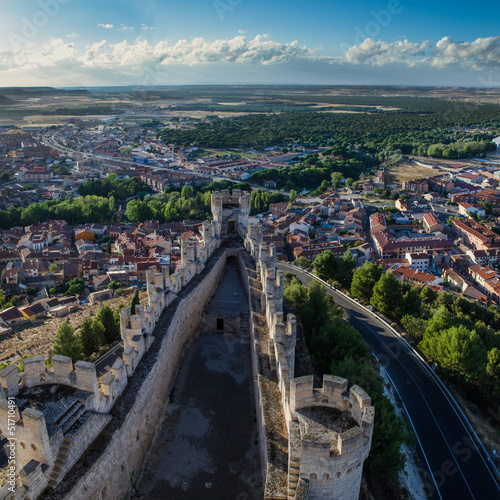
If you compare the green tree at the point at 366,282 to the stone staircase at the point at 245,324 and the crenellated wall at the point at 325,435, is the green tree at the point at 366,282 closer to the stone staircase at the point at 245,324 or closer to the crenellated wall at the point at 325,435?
the stone staircase at the point at 245,324

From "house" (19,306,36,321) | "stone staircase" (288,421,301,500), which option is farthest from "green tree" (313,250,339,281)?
"stone staircase" (288,421,301,500)

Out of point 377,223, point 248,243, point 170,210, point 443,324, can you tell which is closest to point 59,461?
point 248,243

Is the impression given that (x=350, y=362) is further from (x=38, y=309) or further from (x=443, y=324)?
(x=38, y=309)

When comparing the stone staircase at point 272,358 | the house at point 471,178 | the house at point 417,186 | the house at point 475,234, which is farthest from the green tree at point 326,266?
the house at point 471,178

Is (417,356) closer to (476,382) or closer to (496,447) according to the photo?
(476,382)

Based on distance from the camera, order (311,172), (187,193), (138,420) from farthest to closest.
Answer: (311,172), (187,193), (138,420)

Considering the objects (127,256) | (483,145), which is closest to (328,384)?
(127,256)
